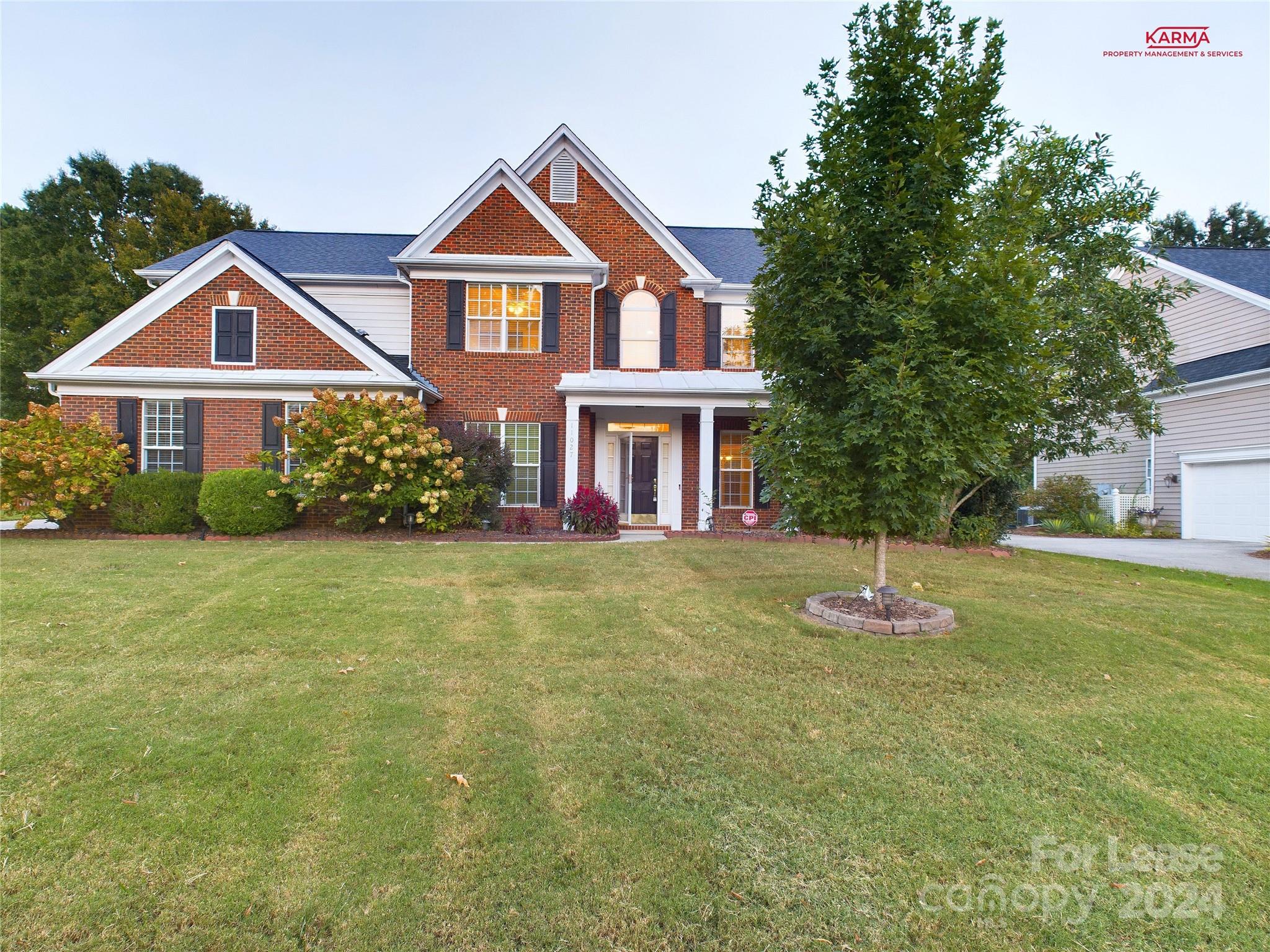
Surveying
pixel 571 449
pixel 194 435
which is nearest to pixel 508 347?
pixel 571 449

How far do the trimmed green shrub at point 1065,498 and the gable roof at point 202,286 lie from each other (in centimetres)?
1832

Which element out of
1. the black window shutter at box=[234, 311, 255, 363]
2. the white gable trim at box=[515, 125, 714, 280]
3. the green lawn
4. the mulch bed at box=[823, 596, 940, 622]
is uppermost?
the white gable trim at box=[515, 125, 714, 280]

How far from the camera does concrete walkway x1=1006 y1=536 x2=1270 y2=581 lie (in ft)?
33.1

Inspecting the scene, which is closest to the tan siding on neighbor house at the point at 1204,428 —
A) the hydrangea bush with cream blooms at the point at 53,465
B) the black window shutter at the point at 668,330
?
the black window shutter at the point at 668,330

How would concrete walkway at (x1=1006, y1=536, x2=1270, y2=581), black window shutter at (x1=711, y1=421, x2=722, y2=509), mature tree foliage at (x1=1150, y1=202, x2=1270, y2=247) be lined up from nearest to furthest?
concrete walkway at (x1=1006, y1=536, x2=1270, y2=581) < black window shutter at (x1=711, y1=421, x2=722, y2=509) < mature tree foliage at (x1=1150, y1=202, x2=1270, y2=247)

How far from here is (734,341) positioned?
14.9 m

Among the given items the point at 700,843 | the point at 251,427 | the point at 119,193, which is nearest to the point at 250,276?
the point at 251,427

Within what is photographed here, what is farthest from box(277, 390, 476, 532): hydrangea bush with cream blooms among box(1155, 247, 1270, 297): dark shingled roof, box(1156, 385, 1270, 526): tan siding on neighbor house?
box(1155, 247, 1270, 297): dark shingled roof

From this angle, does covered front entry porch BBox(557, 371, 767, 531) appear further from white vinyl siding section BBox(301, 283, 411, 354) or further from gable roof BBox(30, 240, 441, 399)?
white vinyl siding section BBox(301, 283, 411, 354)

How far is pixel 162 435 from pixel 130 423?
618 millimetres

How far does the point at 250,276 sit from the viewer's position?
40.9ft

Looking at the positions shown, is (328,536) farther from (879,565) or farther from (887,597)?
(887,597)

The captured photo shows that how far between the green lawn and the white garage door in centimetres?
1082

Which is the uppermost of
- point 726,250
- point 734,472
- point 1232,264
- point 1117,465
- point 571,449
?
point 726,250
